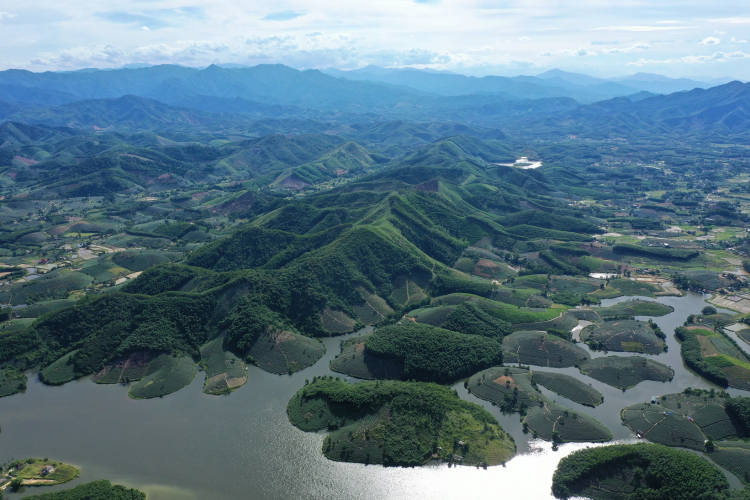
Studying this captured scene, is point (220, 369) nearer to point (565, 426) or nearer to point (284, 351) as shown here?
point (284, 351)

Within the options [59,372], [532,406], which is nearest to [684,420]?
[532,406]

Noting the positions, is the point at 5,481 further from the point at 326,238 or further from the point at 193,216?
the point at 193,216

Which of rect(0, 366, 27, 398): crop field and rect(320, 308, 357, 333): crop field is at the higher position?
rect(320, 308, 357, 333): crop field

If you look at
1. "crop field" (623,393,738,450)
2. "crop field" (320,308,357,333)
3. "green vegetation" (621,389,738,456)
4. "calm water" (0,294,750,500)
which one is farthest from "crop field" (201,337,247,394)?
"crop field" (623,393,738,450)

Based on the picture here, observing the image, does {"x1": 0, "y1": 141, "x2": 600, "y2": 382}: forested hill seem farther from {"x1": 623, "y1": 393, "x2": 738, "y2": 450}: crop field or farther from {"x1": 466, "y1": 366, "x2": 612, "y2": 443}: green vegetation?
{"x1": 623, "y1": 393, "x2": 738, "y2": 450}: crop field

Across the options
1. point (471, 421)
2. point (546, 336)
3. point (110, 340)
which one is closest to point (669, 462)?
point (471, 421)

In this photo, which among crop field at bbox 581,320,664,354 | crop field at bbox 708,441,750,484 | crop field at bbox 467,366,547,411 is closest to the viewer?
crop field at bbox 708,441,750,484

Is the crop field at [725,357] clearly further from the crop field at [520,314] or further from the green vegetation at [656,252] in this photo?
the green vegetation at [656,252]
